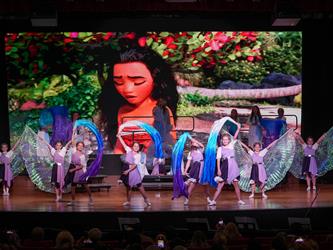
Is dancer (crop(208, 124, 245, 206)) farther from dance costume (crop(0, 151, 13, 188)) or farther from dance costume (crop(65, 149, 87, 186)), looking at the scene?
dance costume (crop(0, 151, 13, 188))

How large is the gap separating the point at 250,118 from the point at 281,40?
2.16 m

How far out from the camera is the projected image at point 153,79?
19219 millimetres

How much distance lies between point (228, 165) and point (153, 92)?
4.51m

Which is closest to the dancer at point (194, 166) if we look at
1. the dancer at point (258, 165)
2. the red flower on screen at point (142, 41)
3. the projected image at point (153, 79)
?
the dancer at point (258, 165)

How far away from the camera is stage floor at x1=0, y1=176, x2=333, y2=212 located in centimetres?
1486

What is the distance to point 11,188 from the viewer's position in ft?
59.0

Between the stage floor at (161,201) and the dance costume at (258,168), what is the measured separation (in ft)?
1.27
